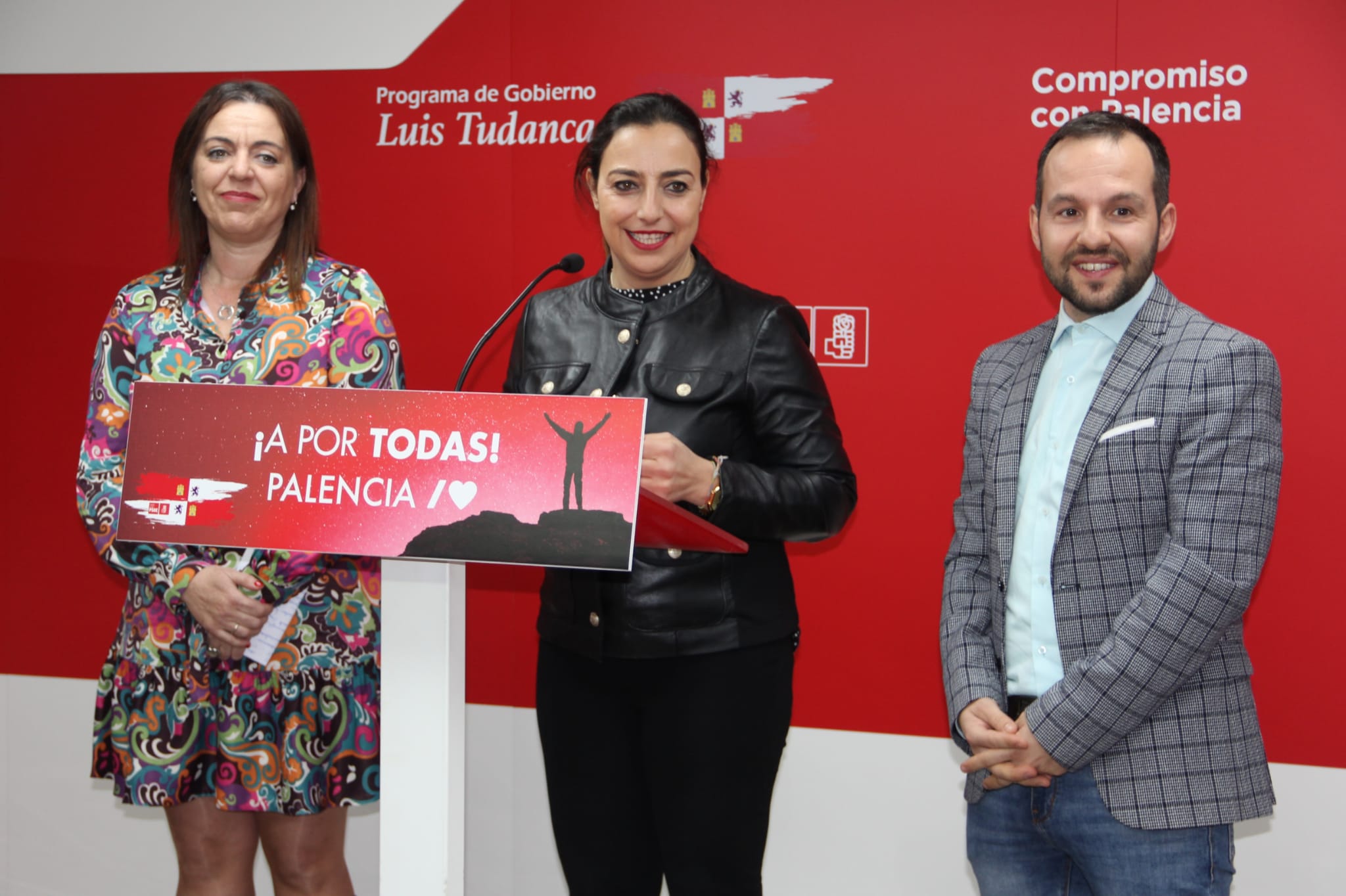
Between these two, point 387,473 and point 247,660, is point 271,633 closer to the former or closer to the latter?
point 247,660

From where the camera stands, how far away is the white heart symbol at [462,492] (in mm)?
1157

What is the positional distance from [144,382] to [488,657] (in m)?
1.88

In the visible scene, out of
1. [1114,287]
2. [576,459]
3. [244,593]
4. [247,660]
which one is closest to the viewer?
[576,459]

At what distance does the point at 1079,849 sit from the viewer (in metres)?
1.55

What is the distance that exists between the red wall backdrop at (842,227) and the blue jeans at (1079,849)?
1121 mm

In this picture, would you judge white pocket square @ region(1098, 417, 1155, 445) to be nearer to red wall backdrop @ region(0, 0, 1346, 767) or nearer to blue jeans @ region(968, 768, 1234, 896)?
blue jeans @ region(968, 768, 1234, 896)

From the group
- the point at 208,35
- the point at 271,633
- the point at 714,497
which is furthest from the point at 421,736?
the point at 208,35

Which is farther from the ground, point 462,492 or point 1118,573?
point 462,492

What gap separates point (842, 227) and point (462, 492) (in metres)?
1.81

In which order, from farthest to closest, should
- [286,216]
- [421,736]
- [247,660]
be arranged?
1. [286,216]
2. [247,660]
3. [421,736]

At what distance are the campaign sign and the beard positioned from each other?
793 millimetres

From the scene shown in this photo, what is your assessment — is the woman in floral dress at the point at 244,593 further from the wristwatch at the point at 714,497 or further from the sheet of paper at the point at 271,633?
the wristwatch at the point at 714,497

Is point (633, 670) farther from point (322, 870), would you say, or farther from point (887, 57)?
point (887, 57)

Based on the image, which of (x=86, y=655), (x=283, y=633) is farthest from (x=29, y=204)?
(x=283, y=633)
